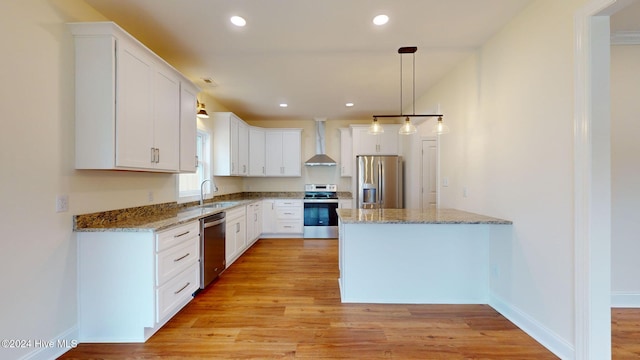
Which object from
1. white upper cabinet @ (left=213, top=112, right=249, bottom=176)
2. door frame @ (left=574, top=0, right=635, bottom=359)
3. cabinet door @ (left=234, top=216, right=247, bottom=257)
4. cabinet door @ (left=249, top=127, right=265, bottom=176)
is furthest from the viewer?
cabinet door @ (left=249, top=127, right=265, bottom=176)

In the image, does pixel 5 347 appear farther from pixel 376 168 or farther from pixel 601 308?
pixel 376 168

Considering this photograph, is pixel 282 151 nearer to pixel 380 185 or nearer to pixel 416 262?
pixel 380 185

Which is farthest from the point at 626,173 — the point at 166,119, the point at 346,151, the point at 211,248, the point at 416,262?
the point at 166,119

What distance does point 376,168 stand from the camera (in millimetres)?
5133

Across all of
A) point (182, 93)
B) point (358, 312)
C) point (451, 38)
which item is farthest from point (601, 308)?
point (182, 93)

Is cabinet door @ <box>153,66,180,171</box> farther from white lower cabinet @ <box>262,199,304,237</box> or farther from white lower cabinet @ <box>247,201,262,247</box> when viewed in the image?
white lower cabinet @ <box>262,199,304,237</box>

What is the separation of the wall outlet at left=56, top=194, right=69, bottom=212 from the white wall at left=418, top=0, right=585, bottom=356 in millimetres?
3535

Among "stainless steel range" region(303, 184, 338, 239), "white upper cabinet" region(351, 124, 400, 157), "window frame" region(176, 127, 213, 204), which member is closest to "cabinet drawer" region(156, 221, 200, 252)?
"window frame" region(176, 127, 213, 204)

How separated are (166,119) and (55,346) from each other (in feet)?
6.44

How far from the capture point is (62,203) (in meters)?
1.83

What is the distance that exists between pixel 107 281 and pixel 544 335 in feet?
11.0

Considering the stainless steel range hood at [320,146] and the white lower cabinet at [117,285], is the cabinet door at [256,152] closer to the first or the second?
the stainless steel range hood at [320,146]

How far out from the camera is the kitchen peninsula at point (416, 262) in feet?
8.44

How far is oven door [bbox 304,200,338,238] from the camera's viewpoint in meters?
5.39
